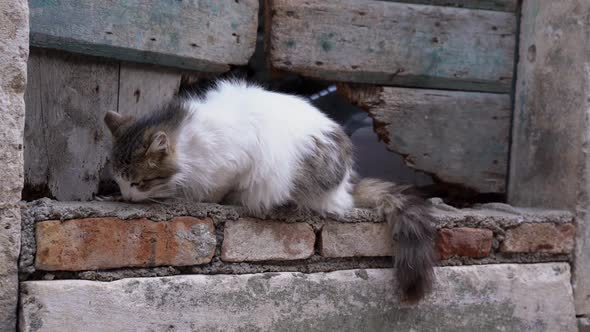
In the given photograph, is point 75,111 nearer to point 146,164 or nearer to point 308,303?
point 146,164

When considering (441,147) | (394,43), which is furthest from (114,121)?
(441,147)

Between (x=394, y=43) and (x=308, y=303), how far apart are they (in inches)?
45.3

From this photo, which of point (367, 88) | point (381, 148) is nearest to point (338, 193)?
point (367, 88)

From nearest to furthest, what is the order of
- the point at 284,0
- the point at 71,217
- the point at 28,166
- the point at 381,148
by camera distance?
the point at 71,217, the point at 28,166, the point at 284,0, the point at 381,148

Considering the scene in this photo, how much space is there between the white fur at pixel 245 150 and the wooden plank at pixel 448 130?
638 millimetres

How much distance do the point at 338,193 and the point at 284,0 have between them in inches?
32.3

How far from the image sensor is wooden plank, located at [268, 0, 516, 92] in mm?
2553

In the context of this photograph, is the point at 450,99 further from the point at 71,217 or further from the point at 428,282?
the point at 71,217

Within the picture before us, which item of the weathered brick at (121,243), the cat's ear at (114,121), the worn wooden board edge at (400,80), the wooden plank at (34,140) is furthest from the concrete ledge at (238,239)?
the worn wooden board edge at (400,80)

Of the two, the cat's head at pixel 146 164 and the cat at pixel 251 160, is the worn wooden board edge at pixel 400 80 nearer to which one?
the cat at pixel 251 160

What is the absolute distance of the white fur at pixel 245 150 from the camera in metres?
2.00

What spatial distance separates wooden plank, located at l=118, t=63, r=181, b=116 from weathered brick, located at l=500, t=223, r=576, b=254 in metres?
1.35

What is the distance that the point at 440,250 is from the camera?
7.55 feet

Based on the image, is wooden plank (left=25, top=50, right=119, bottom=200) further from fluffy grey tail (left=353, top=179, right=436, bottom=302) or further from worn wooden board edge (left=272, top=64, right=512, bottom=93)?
fluffy grey tail (left=353, top=179, right=436, bottom=302)
